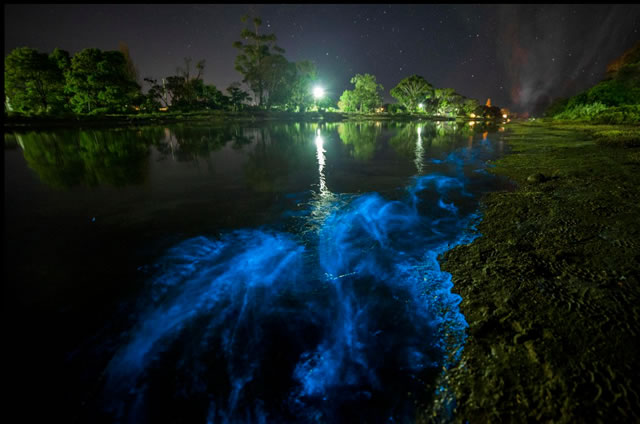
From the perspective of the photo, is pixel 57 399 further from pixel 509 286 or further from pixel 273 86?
pixel 273 86

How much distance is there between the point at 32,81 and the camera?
45.8m

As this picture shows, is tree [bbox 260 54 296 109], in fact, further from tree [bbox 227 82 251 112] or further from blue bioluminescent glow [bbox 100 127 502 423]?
blue bioluminescent glow [bbox 100 127 502 423]

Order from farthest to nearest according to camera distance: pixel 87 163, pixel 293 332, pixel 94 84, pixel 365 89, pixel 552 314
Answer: pixel 365 89 → pixel 94 84 → pixel 87 163 → pixel 293 332 → pixel 552 314

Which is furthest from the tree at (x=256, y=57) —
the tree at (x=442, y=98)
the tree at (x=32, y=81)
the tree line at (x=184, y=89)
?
the tree at (x=442, y=98)

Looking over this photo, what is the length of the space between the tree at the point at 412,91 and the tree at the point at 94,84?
9707 centimetres

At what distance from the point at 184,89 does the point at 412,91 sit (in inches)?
3400

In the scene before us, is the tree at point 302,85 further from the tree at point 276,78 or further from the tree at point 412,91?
the tree at point 412,91

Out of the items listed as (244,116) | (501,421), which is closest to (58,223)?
(501,421)

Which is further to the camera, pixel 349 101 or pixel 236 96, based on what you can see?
pixel 349 101

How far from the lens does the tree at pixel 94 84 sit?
4534cm

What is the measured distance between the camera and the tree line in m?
45.8

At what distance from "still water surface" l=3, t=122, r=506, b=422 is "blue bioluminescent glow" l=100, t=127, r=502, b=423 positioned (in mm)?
24

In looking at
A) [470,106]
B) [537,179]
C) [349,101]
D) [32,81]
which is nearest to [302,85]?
[349,101]

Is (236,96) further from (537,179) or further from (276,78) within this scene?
(537,179)
